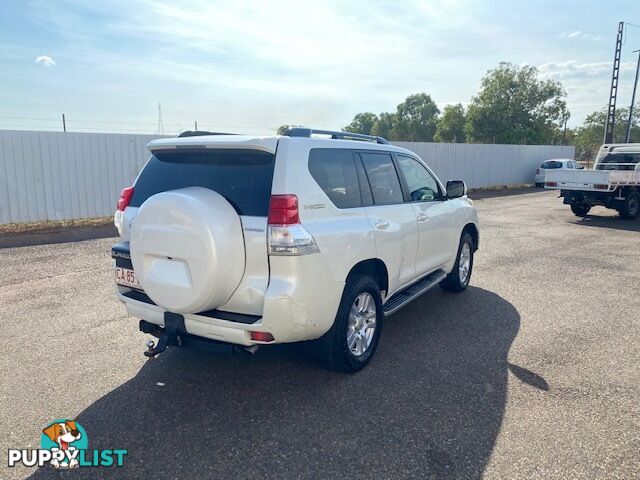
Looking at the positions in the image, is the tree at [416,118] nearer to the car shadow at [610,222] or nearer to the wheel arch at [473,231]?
the car shadow at [610,222]

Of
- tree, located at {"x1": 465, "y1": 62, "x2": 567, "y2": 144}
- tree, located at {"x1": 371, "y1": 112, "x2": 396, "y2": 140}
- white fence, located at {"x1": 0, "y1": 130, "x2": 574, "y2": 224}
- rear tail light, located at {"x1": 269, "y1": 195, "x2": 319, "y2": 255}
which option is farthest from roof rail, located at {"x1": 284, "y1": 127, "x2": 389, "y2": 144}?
tree, located at {"x1": 371, "y1": 112, "x2": 396, "y2": 140}

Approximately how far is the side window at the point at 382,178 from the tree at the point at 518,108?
4010 centimetres

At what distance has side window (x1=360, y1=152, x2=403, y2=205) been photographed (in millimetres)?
3981

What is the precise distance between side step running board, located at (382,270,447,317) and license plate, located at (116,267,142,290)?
6.66 feet

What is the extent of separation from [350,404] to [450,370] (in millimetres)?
1006

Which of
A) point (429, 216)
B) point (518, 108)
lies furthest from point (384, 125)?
point (429, 216)

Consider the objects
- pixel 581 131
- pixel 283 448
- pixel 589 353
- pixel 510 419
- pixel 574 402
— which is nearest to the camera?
pixel 283 448

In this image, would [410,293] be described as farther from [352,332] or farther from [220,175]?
[220,175]

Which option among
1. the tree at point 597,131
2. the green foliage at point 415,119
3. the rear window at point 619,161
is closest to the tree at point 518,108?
the tree at point 597,131

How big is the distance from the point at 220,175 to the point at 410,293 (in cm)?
229

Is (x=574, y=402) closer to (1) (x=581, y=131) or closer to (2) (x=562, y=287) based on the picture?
(2) (x=562, y=287)

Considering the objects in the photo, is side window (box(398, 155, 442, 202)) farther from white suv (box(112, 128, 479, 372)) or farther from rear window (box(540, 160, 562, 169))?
rear window (box(540, 160, 562, 169))

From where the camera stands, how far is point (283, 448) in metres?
2.72

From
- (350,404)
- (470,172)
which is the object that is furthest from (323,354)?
(470,172)
